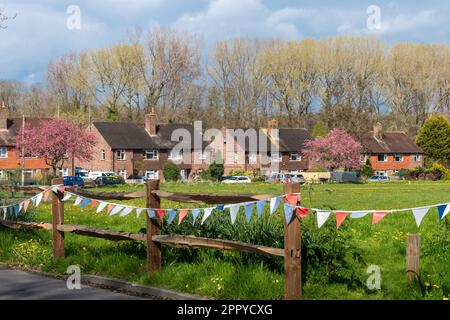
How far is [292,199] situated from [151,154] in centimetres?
6743

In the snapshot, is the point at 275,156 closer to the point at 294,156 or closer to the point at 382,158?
the point at 294,156

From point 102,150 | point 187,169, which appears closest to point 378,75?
point 187,169

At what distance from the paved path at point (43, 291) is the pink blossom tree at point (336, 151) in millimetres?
62961

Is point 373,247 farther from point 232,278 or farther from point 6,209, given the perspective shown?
point 6,209

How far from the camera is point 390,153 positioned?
85688 mm

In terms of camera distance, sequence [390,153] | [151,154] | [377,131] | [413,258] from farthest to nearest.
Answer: [377,131] < [390,153] < [151,154] < [413,258]

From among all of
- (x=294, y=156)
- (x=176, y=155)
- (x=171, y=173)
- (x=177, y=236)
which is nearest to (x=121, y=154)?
(x=176, y=155)

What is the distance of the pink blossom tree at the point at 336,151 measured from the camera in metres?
71.7

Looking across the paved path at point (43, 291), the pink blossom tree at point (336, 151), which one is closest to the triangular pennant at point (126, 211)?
the paved path at point (43, 291)

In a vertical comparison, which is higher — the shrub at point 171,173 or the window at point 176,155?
the window at point 176,155

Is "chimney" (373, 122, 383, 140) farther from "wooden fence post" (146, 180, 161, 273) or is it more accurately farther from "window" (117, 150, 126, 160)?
"wooden fence post" (146, 180, 161, 273)

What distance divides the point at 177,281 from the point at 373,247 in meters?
4.35

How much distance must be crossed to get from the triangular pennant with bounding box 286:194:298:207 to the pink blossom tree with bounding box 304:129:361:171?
64.2 m

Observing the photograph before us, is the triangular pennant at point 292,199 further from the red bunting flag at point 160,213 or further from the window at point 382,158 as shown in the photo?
the window at point 382,158
